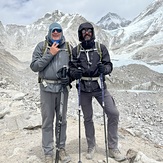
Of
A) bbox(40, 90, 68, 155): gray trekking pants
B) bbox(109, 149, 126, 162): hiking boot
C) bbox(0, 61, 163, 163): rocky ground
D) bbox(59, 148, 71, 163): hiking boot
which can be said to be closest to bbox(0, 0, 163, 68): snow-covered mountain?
bbox(0, 61, 163, 163): rocky ground

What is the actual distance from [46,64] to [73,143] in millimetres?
2285

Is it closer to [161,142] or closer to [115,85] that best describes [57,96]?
[161,142]

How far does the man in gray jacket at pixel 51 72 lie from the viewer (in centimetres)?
526

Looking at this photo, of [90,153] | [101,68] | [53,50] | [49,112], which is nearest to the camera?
Result: [53,50]

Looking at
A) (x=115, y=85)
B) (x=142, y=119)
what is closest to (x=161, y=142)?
(x=142, y=119)

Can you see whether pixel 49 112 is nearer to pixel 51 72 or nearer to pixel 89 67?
pixel 51 72

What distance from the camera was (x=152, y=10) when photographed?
161250 millimetres

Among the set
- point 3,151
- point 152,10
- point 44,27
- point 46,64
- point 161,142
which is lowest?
point 161,142

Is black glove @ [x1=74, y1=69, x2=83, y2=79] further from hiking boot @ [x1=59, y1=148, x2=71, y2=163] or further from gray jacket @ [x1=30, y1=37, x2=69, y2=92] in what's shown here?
hiking boot @ [x1=59, y1=148, x2=71, y2=163]

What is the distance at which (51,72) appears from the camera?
17.6ft

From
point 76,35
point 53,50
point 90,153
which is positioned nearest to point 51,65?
point 53,50

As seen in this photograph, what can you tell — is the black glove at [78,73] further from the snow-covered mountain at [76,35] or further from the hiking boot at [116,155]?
the snow-covered mountain at [76,35]

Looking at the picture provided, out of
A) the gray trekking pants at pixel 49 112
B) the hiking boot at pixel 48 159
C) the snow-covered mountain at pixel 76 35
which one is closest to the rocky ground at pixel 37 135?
the hiking boot at pixel 48 159

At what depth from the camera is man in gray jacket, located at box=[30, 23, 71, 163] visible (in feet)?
17.3
